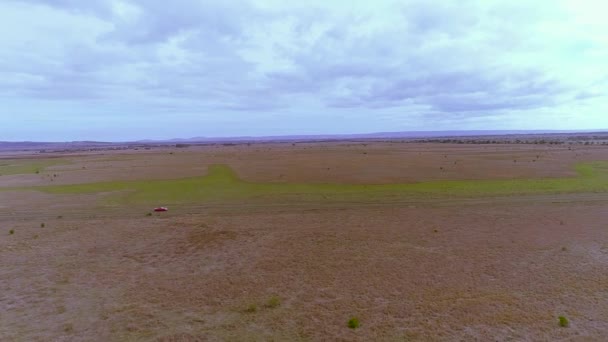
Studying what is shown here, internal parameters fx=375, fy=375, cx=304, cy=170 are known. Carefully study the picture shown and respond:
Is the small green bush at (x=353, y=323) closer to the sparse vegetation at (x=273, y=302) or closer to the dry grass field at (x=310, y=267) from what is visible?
the dry grass field at (x=310, y=267)

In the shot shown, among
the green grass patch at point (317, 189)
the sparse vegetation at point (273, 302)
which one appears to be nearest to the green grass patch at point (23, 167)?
the green grass patch at point (317, 189)

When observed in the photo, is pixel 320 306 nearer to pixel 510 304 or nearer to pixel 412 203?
pixel 510 304

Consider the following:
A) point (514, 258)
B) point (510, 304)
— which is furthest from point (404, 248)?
point (510, 304)

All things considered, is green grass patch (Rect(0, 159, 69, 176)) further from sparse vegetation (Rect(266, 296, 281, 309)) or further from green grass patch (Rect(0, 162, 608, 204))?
sparse vegetation (Rect(266, 296, 281, 309))

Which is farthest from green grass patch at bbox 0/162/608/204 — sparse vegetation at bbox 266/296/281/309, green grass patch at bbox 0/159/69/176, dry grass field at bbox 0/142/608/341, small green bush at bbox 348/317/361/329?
green grass patch at bbox 0/159/69/176

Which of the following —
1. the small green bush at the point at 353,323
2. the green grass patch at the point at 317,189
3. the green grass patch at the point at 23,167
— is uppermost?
the green grass patch at the point at 23,167

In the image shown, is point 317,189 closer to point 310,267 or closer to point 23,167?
point 310,267

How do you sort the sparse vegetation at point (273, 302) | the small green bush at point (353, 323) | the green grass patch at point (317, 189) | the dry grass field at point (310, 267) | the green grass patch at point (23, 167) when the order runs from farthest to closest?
the green grass patch at point (23, 167) → the green grass patch at point (317, 189) → the sparse vegetation at point (273, 302) → the dry grass field at point (310, 267) → the small green bush at point (353, 323)

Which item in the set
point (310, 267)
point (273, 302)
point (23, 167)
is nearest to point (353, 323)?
point (273, 302)
